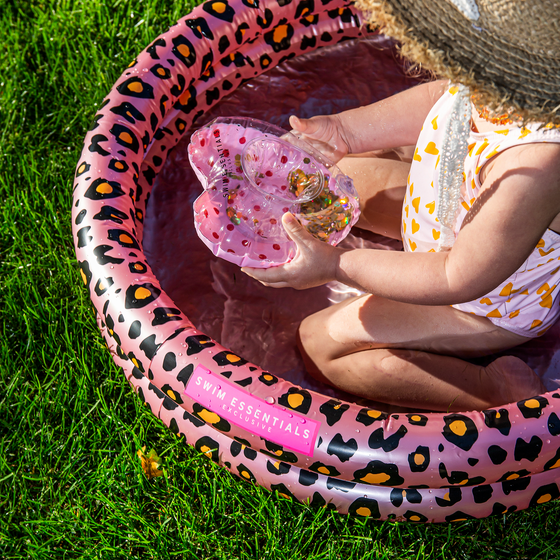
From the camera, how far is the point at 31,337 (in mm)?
1438

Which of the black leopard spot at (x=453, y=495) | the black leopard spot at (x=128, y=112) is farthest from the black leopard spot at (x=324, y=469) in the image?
the black leopard spot at (x=128, y=112)

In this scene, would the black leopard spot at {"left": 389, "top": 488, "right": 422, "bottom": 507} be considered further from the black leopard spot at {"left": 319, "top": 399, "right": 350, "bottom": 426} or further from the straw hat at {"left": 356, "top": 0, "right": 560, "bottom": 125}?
the straw hat at {"left": 356, "top": 0, "right": 560, "bottom": 125}

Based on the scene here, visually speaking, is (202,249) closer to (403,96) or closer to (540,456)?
(403,96)

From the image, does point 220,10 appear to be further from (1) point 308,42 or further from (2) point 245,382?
(2) point 245,382

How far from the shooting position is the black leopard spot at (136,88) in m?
1.32

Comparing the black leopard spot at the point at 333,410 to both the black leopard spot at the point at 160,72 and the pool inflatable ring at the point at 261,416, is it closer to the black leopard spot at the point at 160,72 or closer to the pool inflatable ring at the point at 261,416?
the pool inflatable ring at the point at 261,416

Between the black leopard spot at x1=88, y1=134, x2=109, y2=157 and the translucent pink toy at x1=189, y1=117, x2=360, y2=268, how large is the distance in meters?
0.21

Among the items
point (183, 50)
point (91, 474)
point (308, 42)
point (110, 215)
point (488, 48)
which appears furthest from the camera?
point (308, 42)

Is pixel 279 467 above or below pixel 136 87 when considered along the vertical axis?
below

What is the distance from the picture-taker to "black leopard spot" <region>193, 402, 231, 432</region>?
986 millimetres

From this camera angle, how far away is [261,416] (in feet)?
3.10

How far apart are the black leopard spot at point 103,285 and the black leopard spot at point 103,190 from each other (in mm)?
188

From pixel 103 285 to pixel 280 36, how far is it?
990 mm

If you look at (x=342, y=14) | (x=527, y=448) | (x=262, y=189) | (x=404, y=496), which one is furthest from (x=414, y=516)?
(x=342, y=14)
